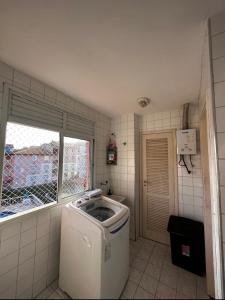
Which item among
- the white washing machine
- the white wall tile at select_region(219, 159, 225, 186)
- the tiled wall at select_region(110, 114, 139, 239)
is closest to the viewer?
the white washing machine

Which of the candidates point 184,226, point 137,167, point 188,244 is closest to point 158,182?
point 137,167

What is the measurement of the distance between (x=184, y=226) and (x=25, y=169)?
1880mm

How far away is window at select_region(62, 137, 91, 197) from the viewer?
1671 millimetres

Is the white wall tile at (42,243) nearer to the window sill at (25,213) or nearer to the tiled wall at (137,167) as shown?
the window sill at (25,213)

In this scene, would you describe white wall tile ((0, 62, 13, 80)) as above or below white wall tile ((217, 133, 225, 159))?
above

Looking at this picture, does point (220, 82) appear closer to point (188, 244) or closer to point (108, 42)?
point (108, 42)

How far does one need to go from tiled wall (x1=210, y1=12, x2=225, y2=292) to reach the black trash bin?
30 cm

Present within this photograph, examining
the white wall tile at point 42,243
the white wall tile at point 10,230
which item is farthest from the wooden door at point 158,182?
the white wall tile at point 10,230

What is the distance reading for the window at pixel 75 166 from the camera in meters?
1.67

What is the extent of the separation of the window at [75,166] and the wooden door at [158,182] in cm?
98

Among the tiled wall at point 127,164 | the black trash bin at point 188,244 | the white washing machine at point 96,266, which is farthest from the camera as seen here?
the tiled wall at point 127,164

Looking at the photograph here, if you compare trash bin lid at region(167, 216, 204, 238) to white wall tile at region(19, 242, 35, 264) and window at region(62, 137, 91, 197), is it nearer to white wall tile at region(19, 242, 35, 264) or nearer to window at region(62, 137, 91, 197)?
window at region(62, 137, 91, 197)

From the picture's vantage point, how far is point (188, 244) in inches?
50.3

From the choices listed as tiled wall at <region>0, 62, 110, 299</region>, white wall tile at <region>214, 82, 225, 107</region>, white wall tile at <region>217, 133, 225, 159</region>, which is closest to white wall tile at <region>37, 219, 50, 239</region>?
tiled wall at <region>0, 62, 110, 299</region>
